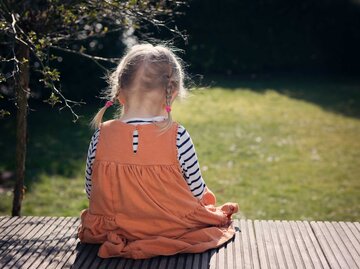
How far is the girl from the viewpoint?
288 centimetres

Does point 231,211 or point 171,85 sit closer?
point 171,85

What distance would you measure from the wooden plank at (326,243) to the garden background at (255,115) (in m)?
1.20

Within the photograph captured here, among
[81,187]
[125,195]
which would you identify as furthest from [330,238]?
[81,187]

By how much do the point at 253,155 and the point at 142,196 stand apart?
488 centimetres

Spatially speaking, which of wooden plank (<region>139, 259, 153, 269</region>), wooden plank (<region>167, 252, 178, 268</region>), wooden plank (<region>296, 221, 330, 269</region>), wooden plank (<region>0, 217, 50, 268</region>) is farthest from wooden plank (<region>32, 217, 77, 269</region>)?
wooden plank (<region>296, 221, 330, 269</region>)

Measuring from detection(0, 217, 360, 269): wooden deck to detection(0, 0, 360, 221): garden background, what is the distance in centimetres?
111

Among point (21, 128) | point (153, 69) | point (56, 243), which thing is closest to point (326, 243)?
point (153, 69)

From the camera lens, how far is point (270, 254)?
2895 mm

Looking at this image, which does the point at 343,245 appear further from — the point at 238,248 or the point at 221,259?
the point at 221,259

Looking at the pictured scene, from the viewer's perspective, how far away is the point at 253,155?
24.9ft

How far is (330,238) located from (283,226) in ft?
1.00

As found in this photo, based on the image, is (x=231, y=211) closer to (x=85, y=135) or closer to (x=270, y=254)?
(x=270, y=254)

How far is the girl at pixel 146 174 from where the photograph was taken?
2.88m

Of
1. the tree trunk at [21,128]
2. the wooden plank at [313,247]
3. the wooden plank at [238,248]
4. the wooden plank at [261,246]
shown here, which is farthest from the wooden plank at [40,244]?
the wooden plank at [313,247]
